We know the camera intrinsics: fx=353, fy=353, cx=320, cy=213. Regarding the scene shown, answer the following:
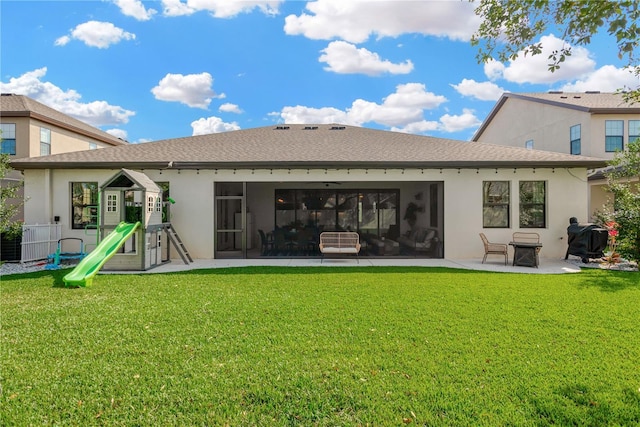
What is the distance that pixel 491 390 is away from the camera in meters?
3.24

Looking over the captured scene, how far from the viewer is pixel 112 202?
10328mm

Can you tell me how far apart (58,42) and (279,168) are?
7788mm

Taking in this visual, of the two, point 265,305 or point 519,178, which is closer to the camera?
point 265,305

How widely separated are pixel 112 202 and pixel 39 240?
2993mm

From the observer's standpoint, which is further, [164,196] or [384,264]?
[164,196]

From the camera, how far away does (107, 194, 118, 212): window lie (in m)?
10.3

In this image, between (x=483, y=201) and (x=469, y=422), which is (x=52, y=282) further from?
(x=483, y=201)

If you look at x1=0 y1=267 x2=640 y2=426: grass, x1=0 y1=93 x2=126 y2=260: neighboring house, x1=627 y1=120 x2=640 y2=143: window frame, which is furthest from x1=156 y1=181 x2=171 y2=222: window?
x1=627 y1=120 x2=640 y2=143: window frame

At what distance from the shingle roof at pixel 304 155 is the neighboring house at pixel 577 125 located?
5.55 metres

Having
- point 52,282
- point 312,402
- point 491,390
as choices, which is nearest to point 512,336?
point 491,390

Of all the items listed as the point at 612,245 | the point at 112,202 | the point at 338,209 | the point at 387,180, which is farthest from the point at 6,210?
the point at 612,245

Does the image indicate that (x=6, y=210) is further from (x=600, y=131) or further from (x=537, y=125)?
(x=537, y=125)

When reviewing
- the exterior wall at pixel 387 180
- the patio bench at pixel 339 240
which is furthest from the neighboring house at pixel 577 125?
the patio bench at pixel 339 240

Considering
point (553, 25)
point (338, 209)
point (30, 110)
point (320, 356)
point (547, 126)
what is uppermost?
point (30, 110)
